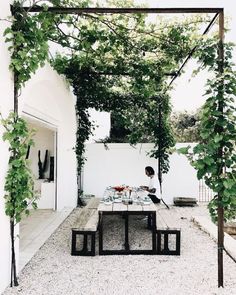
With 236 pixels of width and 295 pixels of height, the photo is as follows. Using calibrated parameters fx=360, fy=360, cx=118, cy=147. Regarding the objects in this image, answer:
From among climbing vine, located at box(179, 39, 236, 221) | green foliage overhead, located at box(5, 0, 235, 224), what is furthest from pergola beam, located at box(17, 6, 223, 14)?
climbing vine, located at box(179, 39, 236, 221)

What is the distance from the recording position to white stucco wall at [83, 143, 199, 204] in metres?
10.8

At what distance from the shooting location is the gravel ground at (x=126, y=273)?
3.87m

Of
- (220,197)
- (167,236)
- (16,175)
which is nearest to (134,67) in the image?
(167,236)

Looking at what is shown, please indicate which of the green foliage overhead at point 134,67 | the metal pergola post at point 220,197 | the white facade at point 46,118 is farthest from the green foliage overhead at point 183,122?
the metal pergola post at point 220,197

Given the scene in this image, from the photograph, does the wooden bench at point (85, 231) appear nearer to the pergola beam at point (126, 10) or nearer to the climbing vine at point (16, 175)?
the climbing vine at point (16, 175)

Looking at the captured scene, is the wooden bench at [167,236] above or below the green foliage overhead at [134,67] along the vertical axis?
below

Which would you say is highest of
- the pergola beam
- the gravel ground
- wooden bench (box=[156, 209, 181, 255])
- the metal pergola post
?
the pergola beam

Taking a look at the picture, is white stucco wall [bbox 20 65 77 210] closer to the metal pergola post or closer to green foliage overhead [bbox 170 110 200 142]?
the metal pergola post

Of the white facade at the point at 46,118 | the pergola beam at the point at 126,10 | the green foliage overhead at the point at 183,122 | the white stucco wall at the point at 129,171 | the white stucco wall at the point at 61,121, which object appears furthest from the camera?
the green foliage overhead at the point at 183,122

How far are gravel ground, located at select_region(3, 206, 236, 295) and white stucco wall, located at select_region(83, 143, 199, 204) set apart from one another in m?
4.84

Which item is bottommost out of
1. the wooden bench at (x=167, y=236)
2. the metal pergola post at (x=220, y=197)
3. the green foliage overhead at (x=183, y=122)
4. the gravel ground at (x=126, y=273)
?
the gravel ground at (x=126, y=273)

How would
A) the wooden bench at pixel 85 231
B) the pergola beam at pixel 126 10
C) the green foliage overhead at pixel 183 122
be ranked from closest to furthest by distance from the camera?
1. the pergola beam at pixel 126 10
2. the wooden bench at pixel 85 231
3. the green foliage overhead at pixel 183 122

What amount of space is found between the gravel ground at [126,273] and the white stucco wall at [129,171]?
4.84 m

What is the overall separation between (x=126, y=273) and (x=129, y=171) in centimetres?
651
